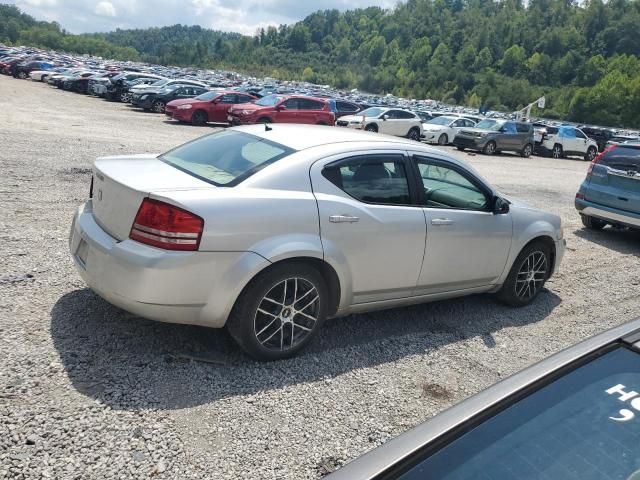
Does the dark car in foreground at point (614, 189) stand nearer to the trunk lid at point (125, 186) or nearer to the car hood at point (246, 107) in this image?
the trunk lid at point (125, 186)

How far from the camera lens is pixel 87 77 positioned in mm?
35156

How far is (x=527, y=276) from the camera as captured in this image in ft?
18.5

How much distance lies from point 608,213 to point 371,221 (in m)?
5.97

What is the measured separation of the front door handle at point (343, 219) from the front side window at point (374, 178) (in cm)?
19

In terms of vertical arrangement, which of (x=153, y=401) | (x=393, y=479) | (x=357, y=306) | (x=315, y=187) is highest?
(x=315, y=187)

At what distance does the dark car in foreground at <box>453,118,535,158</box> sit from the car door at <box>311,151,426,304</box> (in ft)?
65.6

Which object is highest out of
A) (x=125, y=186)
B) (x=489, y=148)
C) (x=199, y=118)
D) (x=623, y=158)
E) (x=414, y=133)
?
(x=623, y=158)

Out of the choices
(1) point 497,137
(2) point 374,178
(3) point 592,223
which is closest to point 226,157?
(2) point 374,178

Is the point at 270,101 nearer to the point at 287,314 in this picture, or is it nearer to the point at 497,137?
the point at 497,137

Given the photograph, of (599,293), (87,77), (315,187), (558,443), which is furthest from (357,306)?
(87,77)

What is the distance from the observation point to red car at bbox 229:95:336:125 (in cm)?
2183

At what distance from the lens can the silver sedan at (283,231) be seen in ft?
11.8

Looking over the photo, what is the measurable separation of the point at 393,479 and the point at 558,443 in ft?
1.70

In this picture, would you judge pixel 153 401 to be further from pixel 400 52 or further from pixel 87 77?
pixel 400 52
